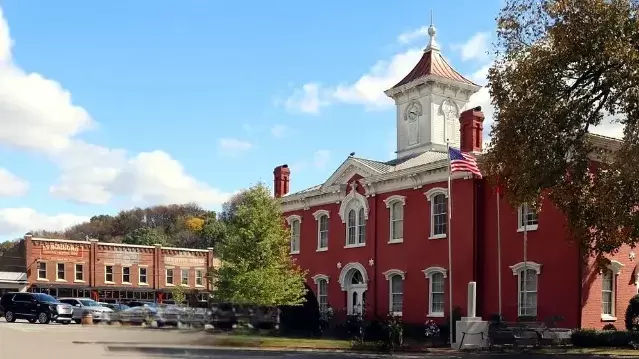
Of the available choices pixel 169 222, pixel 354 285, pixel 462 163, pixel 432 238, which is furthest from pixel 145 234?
pixel 354 285

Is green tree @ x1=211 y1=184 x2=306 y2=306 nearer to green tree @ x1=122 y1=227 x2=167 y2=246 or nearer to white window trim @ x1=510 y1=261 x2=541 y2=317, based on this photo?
green tree @ x1=122 y1=227 x2=167 y2=246

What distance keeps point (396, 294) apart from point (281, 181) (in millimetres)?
17154

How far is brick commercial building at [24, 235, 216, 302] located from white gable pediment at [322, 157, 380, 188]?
26.5 m

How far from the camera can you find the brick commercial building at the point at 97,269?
68625 millimetres

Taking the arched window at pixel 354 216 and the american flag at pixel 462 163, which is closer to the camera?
the american flag at pixel 462 163

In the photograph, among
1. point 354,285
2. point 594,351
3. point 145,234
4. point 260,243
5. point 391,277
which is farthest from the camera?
point 354,285

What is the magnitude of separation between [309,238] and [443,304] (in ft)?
43.3

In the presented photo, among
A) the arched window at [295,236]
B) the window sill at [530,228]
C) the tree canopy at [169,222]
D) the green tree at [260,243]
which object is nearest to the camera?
the tree canopy at [169,222]

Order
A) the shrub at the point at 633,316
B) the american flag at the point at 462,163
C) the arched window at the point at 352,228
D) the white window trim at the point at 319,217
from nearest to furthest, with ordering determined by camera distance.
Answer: the shrub at the point at 633,316 → the american flag at the point at 462,163 → the arched window at the point at 352,228 → the white window trim at the point at 319,217

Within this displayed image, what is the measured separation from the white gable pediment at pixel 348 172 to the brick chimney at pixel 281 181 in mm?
8754

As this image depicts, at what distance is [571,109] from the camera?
77.6 ft

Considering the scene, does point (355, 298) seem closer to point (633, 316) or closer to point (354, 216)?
point (354, 216)

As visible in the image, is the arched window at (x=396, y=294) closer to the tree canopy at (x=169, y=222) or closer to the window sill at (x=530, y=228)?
the window sill at (x=530, y=228)

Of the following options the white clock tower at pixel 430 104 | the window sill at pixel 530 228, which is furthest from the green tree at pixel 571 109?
the white clock tower at pixel 430 104
